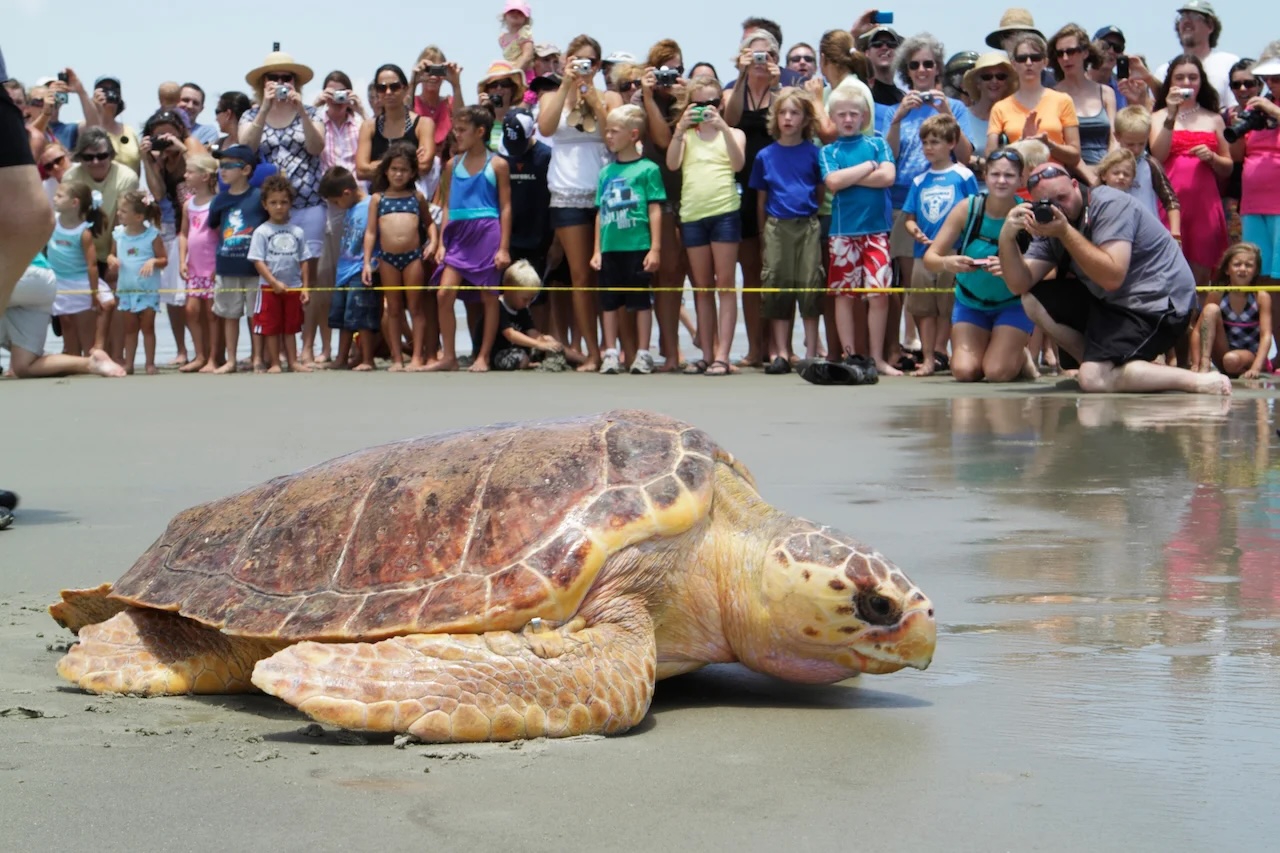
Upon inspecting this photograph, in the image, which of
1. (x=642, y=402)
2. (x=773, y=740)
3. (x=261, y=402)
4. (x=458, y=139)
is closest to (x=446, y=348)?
(x=458, y=139)

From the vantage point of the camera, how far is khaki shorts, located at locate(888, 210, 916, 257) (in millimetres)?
10820

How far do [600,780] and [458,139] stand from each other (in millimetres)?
9157

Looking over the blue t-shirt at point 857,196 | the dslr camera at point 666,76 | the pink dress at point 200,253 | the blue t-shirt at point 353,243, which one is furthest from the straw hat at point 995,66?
the pink dress at point 200,253

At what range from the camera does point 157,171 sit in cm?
1300

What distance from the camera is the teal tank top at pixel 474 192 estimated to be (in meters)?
11.3

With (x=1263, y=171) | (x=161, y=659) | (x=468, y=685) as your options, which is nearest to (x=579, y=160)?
(x=1263, y=171)

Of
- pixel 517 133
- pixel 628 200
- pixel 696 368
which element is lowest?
pixel 696 368

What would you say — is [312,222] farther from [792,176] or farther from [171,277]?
[792,176]

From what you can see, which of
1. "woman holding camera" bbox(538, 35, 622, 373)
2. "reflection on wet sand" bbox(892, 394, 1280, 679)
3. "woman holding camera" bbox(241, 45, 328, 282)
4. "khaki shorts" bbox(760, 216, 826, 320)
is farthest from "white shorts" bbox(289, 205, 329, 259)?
"reflection on wet sand" bbox(892, 394, 1280, 679)

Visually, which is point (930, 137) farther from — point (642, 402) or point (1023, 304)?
point (642, 402)

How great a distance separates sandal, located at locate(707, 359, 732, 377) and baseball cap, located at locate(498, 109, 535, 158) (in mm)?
2231

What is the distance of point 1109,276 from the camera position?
8.49 meters

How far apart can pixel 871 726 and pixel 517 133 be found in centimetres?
887

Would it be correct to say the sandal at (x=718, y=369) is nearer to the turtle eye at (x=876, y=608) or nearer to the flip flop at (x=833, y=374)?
the flip flop at (x=833, y=374)
